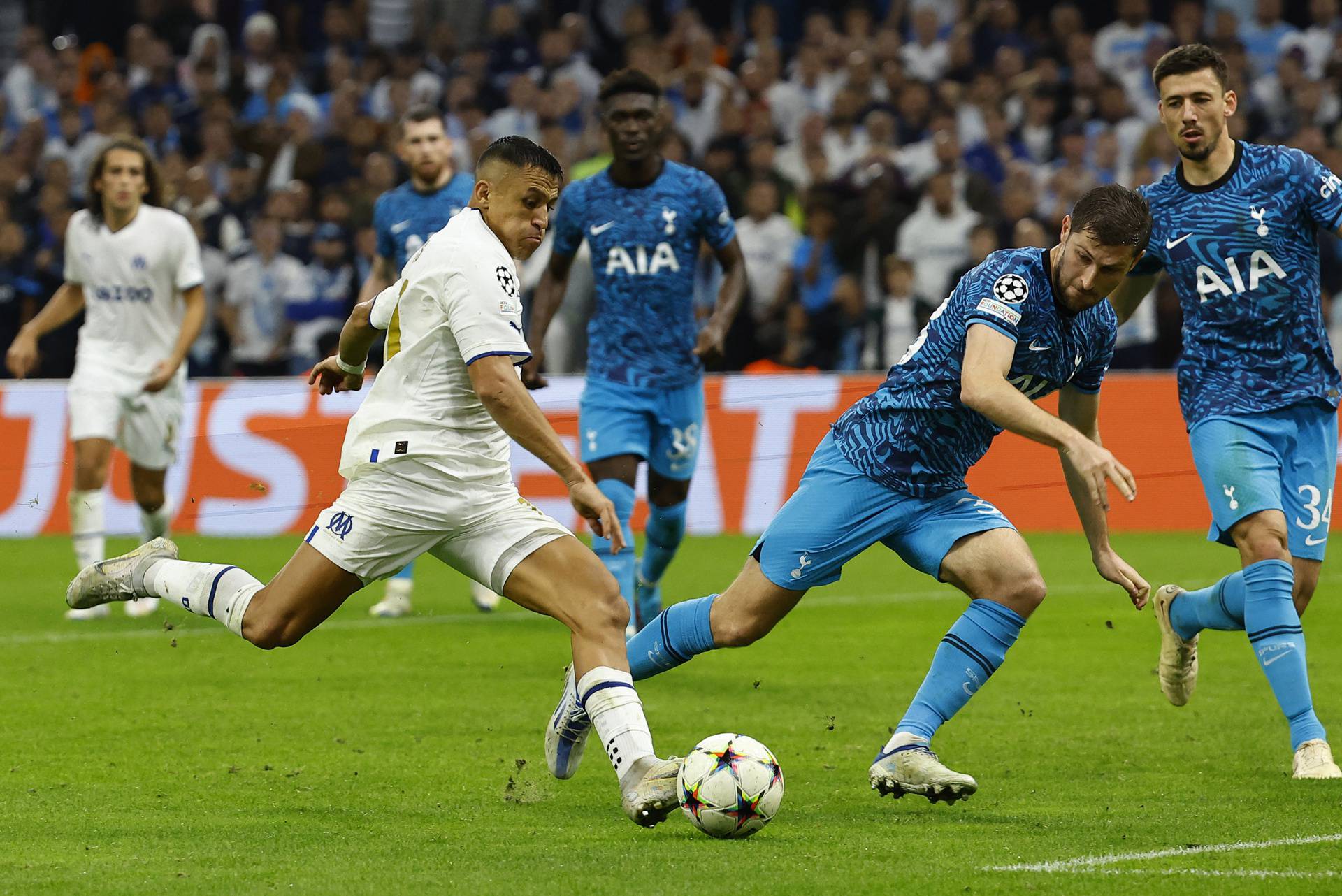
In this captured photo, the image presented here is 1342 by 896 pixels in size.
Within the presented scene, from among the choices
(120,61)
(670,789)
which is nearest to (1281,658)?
(670,789)

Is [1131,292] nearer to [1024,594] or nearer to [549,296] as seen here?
[1024,594]

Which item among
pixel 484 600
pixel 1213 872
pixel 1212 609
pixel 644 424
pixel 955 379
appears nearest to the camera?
pixel 1213 872

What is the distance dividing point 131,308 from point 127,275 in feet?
0.63

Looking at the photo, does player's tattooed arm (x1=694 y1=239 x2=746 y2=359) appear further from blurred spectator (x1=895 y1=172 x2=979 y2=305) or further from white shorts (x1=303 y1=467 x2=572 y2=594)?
blurred spectator (x1=895 y1=172 x2=979 y2=305)

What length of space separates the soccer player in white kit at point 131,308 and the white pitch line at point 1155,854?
7.10 meters

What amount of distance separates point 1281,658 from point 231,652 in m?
5.42

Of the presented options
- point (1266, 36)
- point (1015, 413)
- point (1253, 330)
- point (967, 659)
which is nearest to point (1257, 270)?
point (1253, 330)

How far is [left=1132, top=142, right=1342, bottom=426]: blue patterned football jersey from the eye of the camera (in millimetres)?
6973

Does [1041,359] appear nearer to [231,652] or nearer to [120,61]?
[231,652]

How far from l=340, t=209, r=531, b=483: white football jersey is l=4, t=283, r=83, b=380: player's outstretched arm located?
5.35 metres

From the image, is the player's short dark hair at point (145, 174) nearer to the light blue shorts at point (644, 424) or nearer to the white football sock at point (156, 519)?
the white football sock at point (156, 519)

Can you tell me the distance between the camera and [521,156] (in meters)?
5.86

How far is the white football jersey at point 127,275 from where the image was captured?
438 inches

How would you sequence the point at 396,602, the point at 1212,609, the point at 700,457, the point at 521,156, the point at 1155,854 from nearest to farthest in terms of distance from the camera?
the point at 1155,854 < the point at 521,156 < the point at 1212,609 < the point at 396,602 < the point at 700,457
